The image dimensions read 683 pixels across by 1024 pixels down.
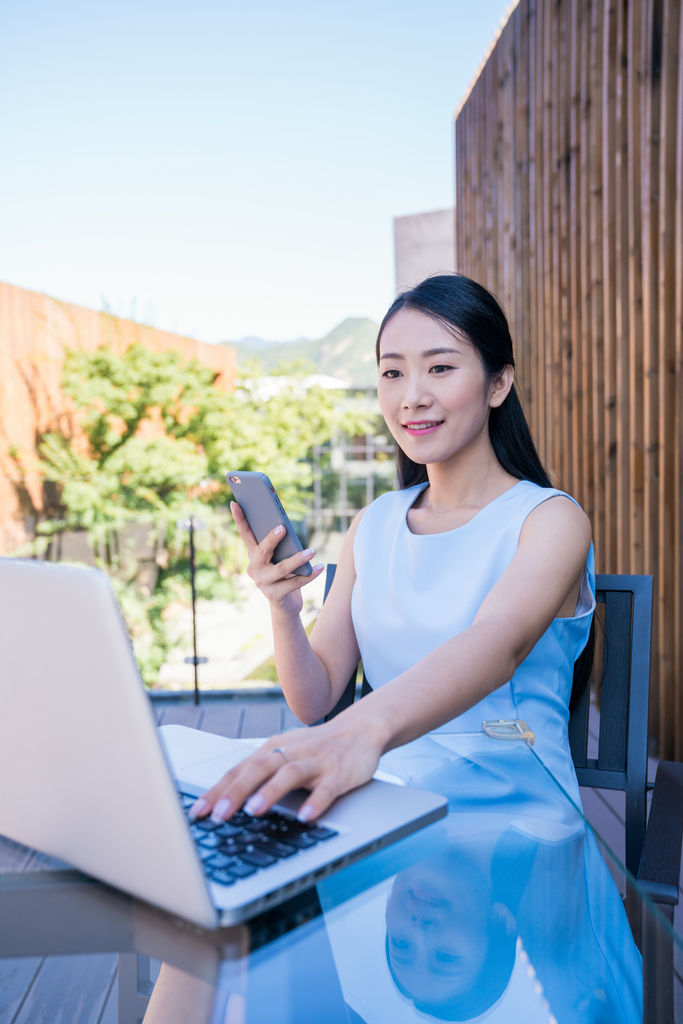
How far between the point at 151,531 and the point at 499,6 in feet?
13.7

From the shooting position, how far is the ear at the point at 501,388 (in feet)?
4.23

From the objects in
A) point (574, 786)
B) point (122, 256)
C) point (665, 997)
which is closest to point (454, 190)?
point (574, 786)

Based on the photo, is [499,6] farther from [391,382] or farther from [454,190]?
[391,382]

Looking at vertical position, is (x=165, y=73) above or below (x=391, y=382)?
above

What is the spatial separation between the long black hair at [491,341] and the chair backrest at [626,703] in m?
0.10

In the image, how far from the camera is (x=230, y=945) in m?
0.47

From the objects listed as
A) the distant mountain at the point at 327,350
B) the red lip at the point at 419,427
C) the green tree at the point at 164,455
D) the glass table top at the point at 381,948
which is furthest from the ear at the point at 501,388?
the distant mountain at the point at 327,350

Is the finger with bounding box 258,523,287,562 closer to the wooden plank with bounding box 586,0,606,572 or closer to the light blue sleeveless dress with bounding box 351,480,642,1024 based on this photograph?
the light blue sleeveless dress with bounding box 351,480,642,1024

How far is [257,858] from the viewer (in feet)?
1.70

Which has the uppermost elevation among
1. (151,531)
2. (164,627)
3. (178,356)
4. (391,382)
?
(178,356)

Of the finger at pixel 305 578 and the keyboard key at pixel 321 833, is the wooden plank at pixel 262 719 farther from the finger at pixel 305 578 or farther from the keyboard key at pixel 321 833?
the keyboard key at pixel 321 833

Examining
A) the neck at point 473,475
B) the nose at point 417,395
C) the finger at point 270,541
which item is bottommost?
the finger at point 270,541

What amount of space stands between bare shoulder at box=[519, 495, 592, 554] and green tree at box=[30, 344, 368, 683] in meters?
3.52

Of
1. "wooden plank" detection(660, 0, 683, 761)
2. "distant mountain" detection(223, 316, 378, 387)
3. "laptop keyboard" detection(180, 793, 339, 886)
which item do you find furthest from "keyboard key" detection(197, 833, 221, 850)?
"distant mountain" detection(223, 316, 378, 387)
